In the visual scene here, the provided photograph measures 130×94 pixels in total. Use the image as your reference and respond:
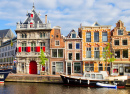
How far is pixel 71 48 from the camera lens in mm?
44656

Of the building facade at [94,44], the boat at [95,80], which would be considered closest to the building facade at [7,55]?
the building facade at [94,44]

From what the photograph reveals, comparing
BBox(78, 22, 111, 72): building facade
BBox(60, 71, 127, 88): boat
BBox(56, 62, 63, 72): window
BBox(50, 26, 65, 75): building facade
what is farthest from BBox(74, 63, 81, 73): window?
BBox(60, 71, 127, 88): boat

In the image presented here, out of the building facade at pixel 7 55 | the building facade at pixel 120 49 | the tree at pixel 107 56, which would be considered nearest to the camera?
the tree at pixel 107 56

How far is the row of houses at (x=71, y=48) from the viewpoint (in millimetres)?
43312

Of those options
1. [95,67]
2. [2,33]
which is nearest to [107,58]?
[95,67]

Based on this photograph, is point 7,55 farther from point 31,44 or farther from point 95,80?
point 95,80

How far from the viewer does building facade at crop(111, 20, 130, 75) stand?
42688 millimetres

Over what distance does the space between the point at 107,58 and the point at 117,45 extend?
374cm

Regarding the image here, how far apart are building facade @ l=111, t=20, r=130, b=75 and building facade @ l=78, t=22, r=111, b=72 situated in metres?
1.65

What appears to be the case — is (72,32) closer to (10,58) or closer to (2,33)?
(10,58)

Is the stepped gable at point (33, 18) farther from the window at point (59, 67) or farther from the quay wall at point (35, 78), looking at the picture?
the quay wall at point (35, 78)

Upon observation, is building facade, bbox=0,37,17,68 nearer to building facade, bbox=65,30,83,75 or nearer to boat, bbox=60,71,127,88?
building facade, bbox=65,30,83,75

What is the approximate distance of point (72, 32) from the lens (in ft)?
147

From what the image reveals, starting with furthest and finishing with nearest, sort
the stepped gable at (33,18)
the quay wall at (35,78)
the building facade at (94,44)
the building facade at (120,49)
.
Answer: the stepped gable at (33,18)
the building facade at (94,44)
the building facade at (120,49)
the quay wall at (35,78)
